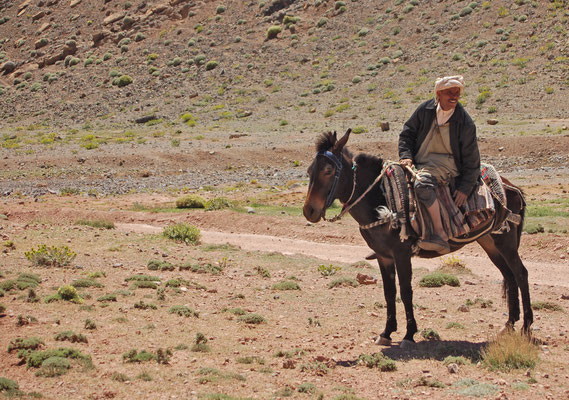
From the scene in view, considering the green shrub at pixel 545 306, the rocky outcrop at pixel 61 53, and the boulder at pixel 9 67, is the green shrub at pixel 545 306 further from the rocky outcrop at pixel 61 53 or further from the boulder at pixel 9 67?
the boulder at pixel 9 67

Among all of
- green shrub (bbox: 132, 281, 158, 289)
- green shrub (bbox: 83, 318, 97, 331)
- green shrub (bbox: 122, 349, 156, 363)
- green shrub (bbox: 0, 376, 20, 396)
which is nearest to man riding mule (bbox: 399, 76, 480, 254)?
green shrub (bbox: 122, 349, 156, 363)

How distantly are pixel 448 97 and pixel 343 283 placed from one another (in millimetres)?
6530

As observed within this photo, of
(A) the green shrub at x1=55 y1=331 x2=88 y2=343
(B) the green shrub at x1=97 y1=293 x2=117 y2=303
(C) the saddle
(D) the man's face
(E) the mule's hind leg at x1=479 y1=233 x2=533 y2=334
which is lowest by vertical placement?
(B) the green shrub at x1=97 y1=293 x2=117 y2=303

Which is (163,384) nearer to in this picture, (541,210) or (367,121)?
(541,210)

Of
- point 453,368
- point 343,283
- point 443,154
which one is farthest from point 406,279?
point 343,283

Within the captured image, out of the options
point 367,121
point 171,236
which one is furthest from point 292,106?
point 171,236

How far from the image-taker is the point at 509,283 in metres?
9.76

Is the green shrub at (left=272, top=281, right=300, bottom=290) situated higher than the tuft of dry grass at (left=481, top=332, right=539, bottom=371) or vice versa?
the tuft of dry grass at (left=481, top=332, right=539, bottom=371)

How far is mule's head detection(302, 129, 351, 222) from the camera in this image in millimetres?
8602

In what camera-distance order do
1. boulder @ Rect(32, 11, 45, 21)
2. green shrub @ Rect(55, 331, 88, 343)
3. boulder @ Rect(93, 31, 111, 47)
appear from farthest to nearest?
boulder @ Rect(32, 11, 45, 21)
boulder @ Rect(93, 31, 111, 47)
green shrub @ Rect(55, 331, 88, 343)

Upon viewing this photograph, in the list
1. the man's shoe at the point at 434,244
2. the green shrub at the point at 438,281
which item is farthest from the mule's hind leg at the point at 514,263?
the green shrub at the point at 438,281

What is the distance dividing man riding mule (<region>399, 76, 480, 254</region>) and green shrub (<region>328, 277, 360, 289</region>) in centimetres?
538

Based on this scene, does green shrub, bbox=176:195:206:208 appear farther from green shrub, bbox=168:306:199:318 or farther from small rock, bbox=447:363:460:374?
small rock, bbox=447:363:460:374

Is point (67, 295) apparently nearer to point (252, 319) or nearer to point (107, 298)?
point (107, 298)
